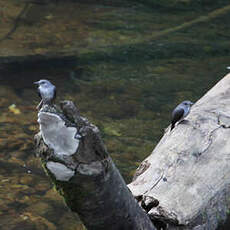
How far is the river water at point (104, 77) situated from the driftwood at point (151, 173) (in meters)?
1.44

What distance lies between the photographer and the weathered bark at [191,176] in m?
3.57

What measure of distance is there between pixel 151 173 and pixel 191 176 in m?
0.30

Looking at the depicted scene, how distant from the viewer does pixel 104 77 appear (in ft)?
29.8

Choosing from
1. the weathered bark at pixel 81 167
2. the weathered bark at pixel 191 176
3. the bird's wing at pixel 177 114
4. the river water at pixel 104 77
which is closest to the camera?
the weathered bark at pixel 81 167

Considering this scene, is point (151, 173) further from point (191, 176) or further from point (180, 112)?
point (180, 112)

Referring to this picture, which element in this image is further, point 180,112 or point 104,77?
point 104,77

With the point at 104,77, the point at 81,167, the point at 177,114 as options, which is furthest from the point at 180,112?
the point at 104,77

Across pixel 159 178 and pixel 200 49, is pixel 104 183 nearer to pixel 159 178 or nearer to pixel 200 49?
pixel 159 178

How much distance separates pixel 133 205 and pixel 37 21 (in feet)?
30.7

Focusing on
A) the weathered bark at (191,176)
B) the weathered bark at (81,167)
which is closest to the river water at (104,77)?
the weathered bark at (191,176)

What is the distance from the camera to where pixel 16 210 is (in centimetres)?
539

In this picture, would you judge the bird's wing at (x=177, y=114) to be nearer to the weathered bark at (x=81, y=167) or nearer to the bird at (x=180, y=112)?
the bird at (x=180, y=112)

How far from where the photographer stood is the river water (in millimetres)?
5848

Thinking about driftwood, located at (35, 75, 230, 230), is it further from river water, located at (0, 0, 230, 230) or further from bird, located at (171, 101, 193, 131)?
river water, located at (0, 0, 230, 230)
